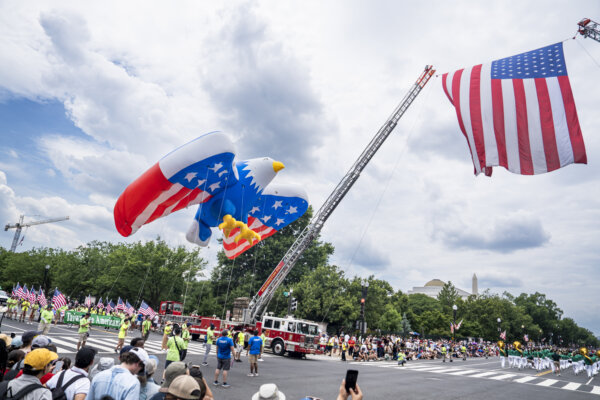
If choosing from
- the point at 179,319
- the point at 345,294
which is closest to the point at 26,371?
the point at 179,319

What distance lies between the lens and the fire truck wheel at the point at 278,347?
839 inches

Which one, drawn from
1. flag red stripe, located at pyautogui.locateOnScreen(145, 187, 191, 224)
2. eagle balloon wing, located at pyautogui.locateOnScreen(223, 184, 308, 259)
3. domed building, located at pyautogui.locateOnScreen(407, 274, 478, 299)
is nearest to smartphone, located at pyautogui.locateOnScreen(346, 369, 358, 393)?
flag red stripe, located at pyautogui.locateOnScreen(145, 187, 191, 224)

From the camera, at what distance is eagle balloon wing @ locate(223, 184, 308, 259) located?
45.7 feet

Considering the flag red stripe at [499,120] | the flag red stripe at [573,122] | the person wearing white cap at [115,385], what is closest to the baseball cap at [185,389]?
the person wearing white cap at [115,385]

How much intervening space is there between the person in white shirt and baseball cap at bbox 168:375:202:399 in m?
1.71

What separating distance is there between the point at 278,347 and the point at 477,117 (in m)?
17.8

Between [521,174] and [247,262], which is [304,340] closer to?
[521,174]

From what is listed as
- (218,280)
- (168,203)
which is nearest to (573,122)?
(168,203)

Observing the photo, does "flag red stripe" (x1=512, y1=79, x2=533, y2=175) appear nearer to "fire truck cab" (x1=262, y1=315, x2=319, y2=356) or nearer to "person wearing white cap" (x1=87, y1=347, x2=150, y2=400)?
"person wearing white cap" (x1=87, y1=347, x2=150, y2=400)

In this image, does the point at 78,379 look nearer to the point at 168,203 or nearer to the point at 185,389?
the point at 185,389

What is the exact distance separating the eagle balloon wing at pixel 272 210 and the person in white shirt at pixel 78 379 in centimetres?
932

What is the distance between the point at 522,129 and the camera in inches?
311

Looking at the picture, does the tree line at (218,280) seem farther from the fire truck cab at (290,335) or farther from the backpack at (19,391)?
the backpack at (19,391)

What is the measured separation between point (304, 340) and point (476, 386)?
31.5ft
